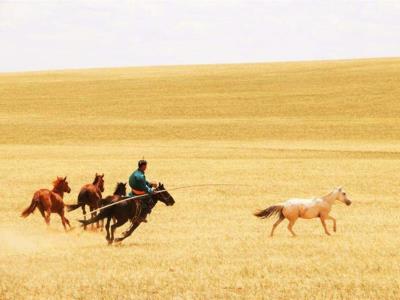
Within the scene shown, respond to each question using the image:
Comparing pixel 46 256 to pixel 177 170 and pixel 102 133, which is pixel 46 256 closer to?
pixel 177 170

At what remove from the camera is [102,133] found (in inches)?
2312

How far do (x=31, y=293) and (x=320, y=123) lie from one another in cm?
5030

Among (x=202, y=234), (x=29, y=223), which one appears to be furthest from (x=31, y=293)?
(x=29, y=223)

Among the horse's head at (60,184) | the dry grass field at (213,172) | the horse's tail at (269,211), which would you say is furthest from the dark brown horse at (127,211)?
the horse's head at (60,184)

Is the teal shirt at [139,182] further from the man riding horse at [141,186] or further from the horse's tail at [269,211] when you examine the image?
the horse's tail at [269,211]

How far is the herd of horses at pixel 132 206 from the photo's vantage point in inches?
688

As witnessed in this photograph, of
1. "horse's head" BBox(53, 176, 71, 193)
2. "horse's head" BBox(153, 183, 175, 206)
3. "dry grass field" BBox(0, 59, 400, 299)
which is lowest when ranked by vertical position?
"dry grass field" BBox(0, 59, 400, 299)

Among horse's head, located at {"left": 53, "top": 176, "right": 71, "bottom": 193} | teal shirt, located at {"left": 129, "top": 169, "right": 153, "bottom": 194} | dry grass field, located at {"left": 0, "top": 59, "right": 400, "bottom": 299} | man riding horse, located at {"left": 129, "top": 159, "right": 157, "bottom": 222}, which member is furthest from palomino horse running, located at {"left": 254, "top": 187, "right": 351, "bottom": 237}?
horse's head, located at {"left": 53, "top": 176, "right": 71, "bottom": 193}

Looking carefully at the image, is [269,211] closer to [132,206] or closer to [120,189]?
[132,206]

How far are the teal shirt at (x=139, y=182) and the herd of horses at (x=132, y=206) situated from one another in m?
0.18

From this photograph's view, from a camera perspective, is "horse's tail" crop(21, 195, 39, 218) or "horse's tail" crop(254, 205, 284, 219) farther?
"horse's tail" crop(21, 195, 39, 218)

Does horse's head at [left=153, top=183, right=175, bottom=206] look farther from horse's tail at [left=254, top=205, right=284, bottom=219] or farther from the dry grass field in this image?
horse's tail at [left=254, top=205, right=284, bottom=219]

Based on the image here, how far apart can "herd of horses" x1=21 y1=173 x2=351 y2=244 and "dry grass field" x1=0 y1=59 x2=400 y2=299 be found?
1.59 feet

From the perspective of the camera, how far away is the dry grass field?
534 inches
